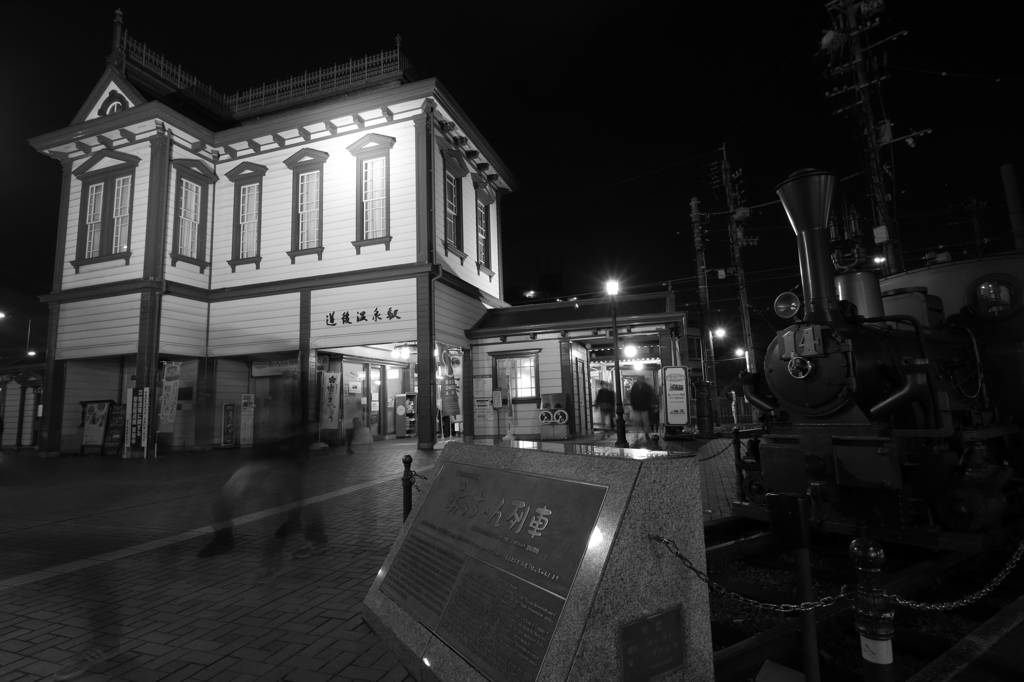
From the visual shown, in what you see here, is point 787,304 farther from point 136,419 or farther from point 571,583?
point 136,419

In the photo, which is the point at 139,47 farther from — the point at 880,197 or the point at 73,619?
the point at 880,197

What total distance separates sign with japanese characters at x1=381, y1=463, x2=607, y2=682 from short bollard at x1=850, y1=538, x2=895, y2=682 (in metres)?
1.14

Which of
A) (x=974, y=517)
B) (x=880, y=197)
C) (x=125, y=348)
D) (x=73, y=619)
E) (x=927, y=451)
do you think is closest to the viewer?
(x=73, y=619)

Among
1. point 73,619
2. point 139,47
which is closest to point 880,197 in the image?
point 73,619

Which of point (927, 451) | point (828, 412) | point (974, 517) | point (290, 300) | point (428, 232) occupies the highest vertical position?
point (428, 232)

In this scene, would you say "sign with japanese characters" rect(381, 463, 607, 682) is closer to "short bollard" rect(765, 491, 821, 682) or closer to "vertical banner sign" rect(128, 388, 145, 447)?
"short bollard" rect(765, 491, 821, 682)

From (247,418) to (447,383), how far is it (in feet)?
23.6

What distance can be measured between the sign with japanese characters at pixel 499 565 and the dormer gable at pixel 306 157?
54.7 ft

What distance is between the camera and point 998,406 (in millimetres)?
6285

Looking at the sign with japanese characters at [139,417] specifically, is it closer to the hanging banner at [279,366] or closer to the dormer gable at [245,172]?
the hanging banner at [279,366]

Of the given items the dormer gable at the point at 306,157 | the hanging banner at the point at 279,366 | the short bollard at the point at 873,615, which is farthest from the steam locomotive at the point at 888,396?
the dormer gable at the point at 306,157

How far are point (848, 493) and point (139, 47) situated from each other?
24.9 metres

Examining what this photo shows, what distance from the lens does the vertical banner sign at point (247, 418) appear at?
18.3 m

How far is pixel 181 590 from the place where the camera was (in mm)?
4648
